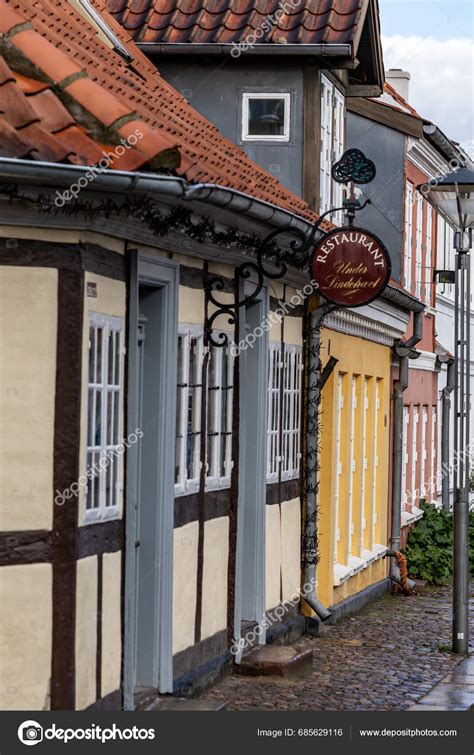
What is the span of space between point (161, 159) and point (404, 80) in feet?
69.1

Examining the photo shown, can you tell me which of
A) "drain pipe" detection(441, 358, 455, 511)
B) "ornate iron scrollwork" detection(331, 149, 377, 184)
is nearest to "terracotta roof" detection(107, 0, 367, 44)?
"ornate iron scrollwork" detection(331, 149, 377, 184)

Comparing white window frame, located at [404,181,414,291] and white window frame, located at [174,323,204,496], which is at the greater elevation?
white window frame, located at [404,181,414,291]

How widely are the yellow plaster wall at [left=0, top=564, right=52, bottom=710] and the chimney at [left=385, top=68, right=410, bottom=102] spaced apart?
21484mm

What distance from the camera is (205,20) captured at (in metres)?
15.7

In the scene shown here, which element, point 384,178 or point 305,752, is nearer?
point 305,752

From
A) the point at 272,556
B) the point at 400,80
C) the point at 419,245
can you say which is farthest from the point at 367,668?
the point at 400,80

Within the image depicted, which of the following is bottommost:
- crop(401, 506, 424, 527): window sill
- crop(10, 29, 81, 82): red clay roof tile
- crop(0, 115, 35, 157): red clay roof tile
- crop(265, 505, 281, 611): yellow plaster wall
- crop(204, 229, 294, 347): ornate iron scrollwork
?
crop(401, 506, 424, 527): window sill

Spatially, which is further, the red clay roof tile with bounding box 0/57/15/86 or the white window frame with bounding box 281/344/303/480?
the white window frame with bounding box 281/344/303/480

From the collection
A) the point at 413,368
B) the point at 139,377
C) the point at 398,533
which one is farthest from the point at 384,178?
the point at 139,377

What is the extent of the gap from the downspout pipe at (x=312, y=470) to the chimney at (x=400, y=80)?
47.7ft

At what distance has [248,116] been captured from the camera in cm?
1590

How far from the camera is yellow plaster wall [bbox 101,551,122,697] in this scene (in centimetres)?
873

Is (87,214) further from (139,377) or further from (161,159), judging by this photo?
(139,377)

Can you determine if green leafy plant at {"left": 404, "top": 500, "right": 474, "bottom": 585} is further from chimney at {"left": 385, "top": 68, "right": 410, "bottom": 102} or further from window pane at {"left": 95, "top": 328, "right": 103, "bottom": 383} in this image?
window pane at {"left": 95, "top": 328, "right": 103, "bottom": 383}
